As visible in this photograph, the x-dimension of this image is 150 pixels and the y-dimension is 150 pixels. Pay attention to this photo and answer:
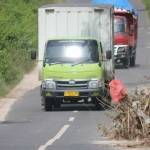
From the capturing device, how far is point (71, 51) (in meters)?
27.8

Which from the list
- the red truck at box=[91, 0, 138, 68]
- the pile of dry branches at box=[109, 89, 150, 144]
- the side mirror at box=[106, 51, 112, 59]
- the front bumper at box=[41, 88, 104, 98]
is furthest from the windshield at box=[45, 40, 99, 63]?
the red truck at box=[91, 0, 138, 68]

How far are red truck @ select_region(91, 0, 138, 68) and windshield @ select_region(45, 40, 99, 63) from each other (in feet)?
61.8

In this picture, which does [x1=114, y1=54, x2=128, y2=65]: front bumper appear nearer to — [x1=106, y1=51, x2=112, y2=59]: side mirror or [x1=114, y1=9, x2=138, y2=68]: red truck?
[x1=114, y1=9, x2=138, y2=68]: red truck

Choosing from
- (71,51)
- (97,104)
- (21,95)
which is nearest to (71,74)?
(71,51)

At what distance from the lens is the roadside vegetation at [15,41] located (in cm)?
3859

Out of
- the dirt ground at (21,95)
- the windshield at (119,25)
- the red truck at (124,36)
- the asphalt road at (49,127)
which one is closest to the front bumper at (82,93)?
the asphalt road at (49,127)

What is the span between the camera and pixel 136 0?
90.3 m

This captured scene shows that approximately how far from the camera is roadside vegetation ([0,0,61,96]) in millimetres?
38594

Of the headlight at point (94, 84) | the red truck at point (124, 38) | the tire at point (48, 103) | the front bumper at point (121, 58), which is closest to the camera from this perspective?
the headlight at point (94, 84)

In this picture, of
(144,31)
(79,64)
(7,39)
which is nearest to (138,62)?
(7,39)

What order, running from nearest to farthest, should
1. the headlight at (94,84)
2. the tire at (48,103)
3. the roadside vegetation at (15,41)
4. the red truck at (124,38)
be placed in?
the headlight at (94,84) < the tire at (48,103) < the roadside vegetation at (15,41) < the red truck at (124,38)

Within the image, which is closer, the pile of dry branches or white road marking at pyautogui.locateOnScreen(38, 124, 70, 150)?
white road marking at pyautogui.locateOnScreen(38, 124, 70, 150)

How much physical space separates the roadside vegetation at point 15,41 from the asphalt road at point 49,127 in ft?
9.13

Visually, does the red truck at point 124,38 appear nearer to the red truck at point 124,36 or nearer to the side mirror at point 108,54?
the red truck at point 124,36
